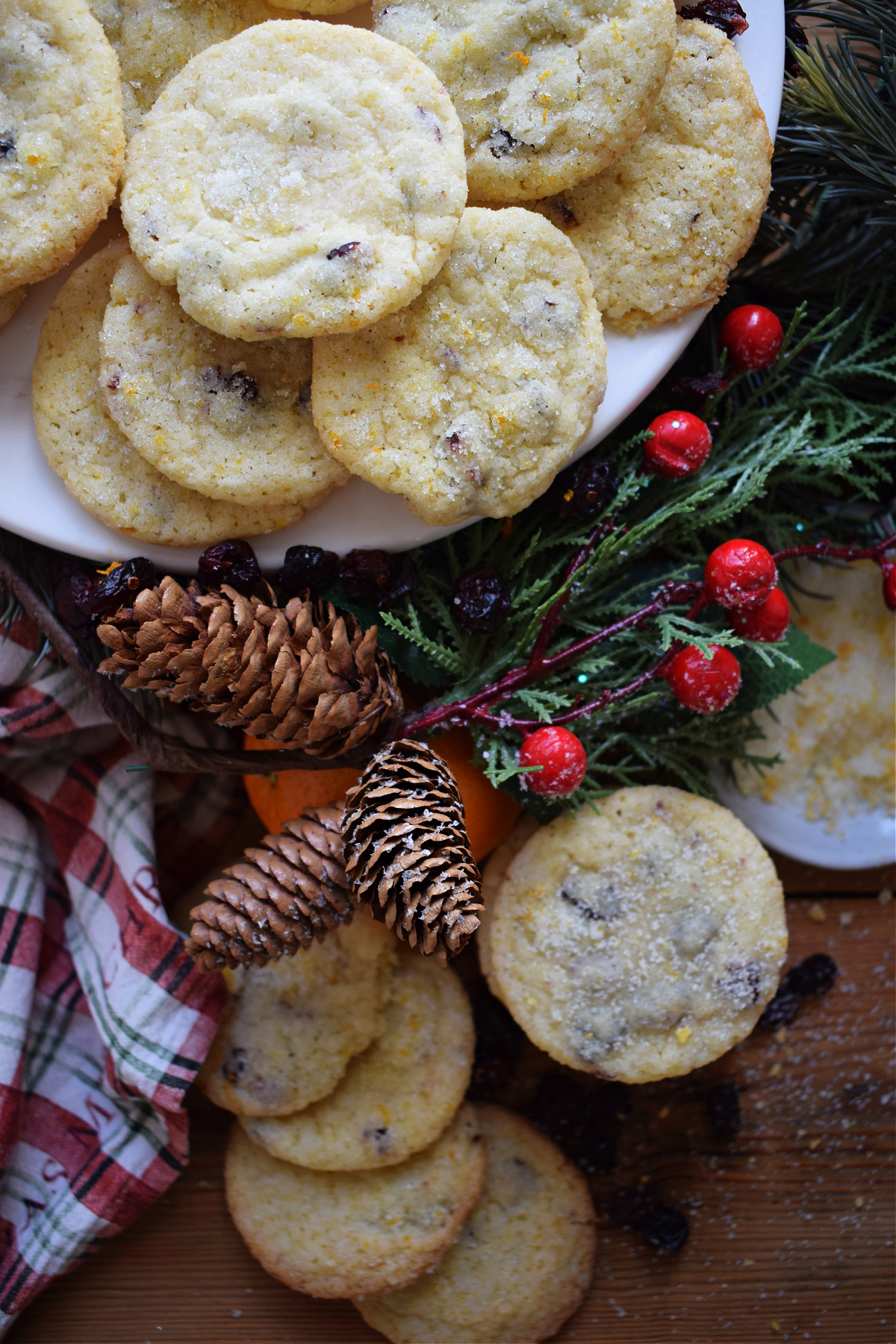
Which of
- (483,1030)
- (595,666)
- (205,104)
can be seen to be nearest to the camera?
(205,104)

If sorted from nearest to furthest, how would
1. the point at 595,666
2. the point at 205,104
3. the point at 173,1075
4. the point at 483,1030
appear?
the point at 205,104
the point at 595,666
the point at 173,1075
the point at 483,1030

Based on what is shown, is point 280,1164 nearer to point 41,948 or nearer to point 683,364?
point 41,948

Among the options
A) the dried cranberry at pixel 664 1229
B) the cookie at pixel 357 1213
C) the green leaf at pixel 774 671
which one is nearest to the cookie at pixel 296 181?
the green leaf at pixel 774 671

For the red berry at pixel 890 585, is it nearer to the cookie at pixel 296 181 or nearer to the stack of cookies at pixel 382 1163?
the cookie at pixel 296 181

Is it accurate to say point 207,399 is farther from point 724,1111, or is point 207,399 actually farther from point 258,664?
point 724,1111

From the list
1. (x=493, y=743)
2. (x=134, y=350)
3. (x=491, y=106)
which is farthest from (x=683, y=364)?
(x=134, y=350)
